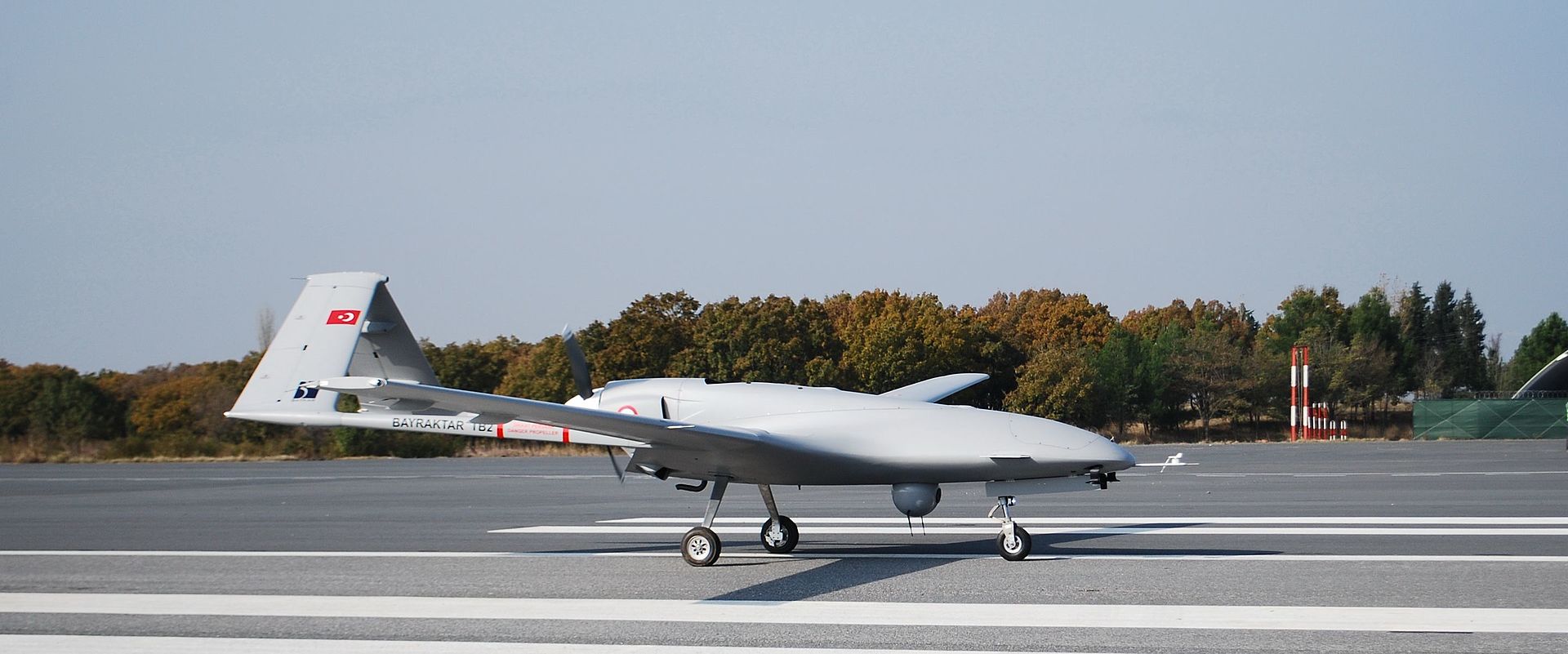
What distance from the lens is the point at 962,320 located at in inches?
3031

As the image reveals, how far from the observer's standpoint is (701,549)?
10898 mm

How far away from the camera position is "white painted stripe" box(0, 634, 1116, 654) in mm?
6955

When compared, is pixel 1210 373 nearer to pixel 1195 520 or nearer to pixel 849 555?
pixel 1195 520

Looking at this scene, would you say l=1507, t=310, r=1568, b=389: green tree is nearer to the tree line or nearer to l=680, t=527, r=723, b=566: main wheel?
the tree line

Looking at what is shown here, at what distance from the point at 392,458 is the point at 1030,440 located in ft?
125

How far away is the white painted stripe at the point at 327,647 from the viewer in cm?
696

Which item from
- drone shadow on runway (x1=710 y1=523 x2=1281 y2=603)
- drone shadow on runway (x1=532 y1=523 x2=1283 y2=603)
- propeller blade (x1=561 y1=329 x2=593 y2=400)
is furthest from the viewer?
propeller blade (x1=561 y1=329 x2=593 y2=400)

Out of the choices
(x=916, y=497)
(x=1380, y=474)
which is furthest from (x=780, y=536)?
(x=1380, y=474)

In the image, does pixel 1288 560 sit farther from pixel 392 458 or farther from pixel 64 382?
pixel 64 382

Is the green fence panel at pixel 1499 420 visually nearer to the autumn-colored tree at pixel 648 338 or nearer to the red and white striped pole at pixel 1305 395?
the red and white striped pole at pixel 1305 395

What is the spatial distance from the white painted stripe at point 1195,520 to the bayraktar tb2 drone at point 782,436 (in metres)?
3.28

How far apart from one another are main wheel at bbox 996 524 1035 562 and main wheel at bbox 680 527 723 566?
2395 millimetres

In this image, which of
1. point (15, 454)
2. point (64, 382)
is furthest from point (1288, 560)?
point (64, 382)

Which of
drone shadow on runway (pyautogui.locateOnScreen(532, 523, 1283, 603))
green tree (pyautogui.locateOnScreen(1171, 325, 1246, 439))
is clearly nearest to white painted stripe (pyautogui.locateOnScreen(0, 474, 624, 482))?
drone shadow on runway (pyautogui.locateOnScreen(532, 523, 1283, 603))
